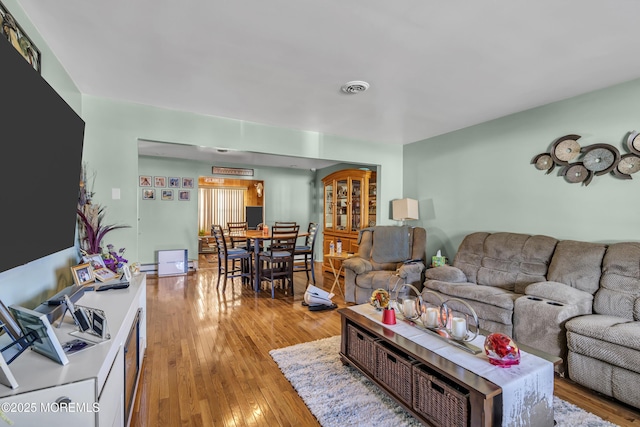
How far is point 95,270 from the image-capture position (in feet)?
7.32

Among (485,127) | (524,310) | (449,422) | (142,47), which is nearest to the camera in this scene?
(449,422)

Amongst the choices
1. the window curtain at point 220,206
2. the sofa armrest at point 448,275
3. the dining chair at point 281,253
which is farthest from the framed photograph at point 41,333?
the window curtain at point 220,206

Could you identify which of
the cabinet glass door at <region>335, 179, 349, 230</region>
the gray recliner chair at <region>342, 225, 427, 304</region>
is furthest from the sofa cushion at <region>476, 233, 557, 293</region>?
the cabinet glass door at <region>335, 179, 349, 230</region>

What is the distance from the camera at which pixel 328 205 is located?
685 centimetres

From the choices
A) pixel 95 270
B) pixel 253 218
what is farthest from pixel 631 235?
pixel 253 218

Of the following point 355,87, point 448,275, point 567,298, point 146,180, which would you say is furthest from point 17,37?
point 146,180

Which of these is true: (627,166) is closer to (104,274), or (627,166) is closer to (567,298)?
(567,298)

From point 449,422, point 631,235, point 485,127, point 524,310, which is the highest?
point 485,127

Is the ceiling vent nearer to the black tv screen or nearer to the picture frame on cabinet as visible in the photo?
the black tv screen

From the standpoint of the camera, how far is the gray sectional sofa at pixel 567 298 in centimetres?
198

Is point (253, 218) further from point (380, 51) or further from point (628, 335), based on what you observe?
point (628, 335)

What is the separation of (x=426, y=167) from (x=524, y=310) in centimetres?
260

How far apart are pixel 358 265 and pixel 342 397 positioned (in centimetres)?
210

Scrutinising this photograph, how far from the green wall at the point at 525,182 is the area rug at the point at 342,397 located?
1.80 m
